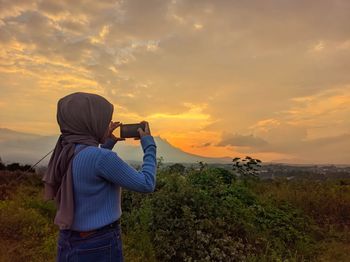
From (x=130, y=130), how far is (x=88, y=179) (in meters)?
0.52

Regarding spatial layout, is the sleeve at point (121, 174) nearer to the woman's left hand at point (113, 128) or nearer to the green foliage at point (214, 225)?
the woman's left hand at point (113, 128)

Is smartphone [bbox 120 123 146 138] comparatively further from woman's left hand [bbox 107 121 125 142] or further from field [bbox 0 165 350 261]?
field [bbox 0 165 350 261]

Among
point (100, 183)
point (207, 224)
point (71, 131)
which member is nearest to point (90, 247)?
point (100, 183)

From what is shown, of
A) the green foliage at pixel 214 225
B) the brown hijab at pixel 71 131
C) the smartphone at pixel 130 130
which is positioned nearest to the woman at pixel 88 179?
the brown hijab at pixel 71 131

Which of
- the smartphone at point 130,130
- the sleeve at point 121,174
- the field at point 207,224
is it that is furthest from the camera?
the field at point 207,224

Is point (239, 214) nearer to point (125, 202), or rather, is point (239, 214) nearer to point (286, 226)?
point (286, 226)

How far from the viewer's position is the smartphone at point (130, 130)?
10.1 feet

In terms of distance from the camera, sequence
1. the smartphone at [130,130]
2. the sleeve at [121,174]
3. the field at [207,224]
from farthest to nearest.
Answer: the field at [207,224]
the smartphone at [130,130]
the sleeve at [121,174]

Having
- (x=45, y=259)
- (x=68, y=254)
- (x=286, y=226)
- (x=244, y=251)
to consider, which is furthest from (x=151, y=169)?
(x=286, y=226)

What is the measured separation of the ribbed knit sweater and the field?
3.58 metres

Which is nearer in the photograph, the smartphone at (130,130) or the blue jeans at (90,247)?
the blue jeans at (90,247)

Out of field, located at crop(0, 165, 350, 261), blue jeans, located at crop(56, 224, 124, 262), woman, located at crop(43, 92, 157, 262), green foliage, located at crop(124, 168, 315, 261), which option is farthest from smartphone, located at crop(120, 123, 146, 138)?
green foliage, located at crop(124, 168, 315, 261)

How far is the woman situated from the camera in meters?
2.71

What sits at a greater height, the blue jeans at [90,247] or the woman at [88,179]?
the woman at [88,179]
